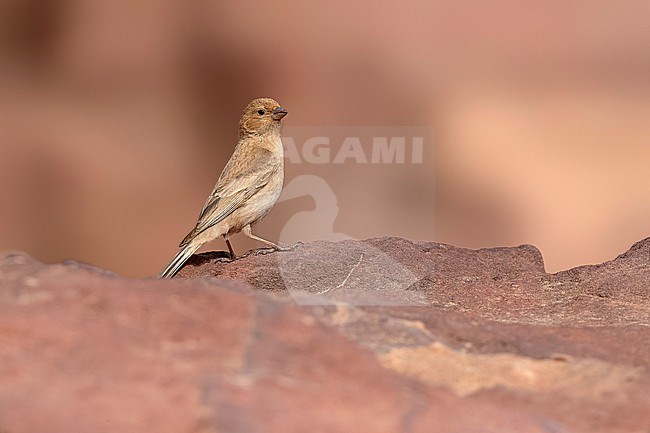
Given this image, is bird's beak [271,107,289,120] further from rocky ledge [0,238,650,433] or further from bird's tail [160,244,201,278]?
rocky ledge [0,238,650,433]

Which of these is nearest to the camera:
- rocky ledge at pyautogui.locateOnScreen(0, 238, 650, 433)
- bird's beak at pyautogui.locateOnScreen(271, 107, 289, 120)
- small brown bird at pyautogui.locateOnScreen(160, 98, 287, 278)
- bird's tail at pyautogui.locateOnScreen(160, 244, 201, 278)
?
rocky ledge at pyautogui.locateOnScreen(0, 238, 650, 433)

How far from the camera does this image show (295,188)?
19.8 feet

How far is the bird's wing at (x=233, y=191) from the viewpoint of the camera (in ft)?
15.4

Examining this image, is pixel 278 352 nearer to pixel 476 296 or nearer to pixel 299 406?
pixel 299 406

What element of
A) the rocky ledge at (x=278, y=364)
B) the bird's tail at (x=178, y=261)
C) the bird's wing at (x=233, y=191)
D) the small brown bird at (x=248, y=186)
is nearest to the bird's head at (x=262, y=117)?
the small brown bird at (x=248, y=186)

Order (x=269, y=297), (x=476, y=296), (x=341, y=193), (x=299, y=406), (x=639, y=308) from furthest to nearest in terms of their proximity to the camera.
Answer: (x=341, y=193), (x=476, y=296), (x=639, y=308), (x=269, y=297), (x=299, y=406)

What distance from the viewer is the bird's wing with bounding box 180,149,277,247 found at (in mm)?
4680

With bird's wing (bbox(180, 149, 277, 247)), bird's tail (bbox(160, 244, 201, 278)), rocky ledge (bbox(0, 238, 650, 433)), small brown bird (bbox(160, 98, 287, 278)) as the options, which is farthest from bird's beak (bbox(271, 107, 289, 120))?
rocky ledge (bbox(0, 238, 650, 433))

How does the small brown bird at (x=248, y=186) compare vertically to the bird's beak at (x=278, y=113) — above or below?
below

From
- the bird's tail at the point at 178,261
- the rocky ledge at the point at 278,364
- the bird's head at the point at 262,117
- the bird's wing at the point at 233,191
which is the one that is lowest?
the rocky ledge at the point at 278,364

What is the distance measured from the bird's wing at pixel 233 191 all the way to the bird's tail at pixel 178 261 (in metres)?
0.07

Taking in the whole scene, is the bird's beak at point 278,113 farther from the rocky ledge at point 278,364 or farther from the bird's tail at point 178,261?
the rocky ledge at point 278,364

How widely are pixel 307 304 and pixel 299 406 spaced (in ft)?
1.85

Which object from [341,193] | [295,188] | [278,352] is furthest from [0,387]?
[341,193]
